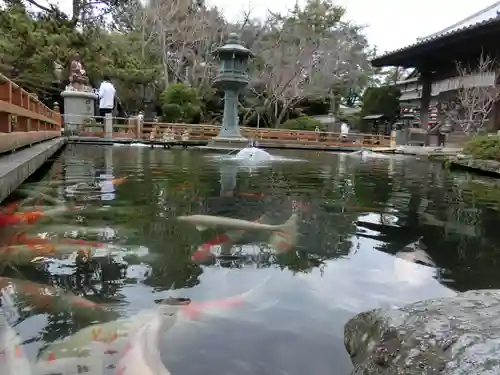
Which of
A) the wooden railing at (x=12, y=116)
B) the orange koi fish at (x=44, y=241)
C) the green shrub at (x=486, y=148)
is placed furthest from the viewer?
the green shrub at (x=486, y=148)

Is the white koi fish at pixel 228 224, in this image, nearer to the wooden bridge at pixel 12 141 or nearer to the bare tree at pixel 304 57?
the wooden bridge at pixel 12 141

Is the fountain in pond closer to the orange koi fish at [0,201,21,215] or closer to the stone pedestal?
the stone pedestal

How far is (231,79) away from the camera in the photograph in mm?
19625

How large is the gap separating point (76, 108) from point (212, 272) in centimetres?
2152

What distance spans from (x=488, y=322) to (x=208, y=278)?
79.7 inches

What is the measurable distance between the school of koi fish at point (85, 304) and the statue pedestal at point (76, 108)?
60.3ft

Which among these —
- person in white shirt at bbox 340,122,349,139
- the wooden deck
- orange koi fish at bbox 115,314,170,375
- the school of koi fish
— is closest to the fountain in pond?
the wooden deck

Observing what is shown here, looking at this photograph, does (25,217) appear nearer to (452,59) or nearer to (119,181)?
(119,181)

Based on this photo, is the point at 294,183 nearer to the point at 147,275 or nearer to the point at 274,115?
the point at 147,275

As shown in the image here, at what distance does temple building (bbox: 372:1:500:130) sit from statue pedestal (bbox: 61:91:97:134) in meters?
14.4

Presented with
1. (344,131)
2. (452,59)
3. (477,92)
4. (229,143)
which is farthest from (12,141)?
(344,131)

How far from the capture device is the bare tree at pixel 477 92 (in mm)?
19391

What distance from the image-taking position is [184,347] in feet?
7.75

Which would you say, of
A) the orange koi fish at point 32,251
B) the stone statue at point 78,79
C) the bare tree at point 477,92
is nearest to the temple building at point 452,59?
the bare tree at point 477,92
